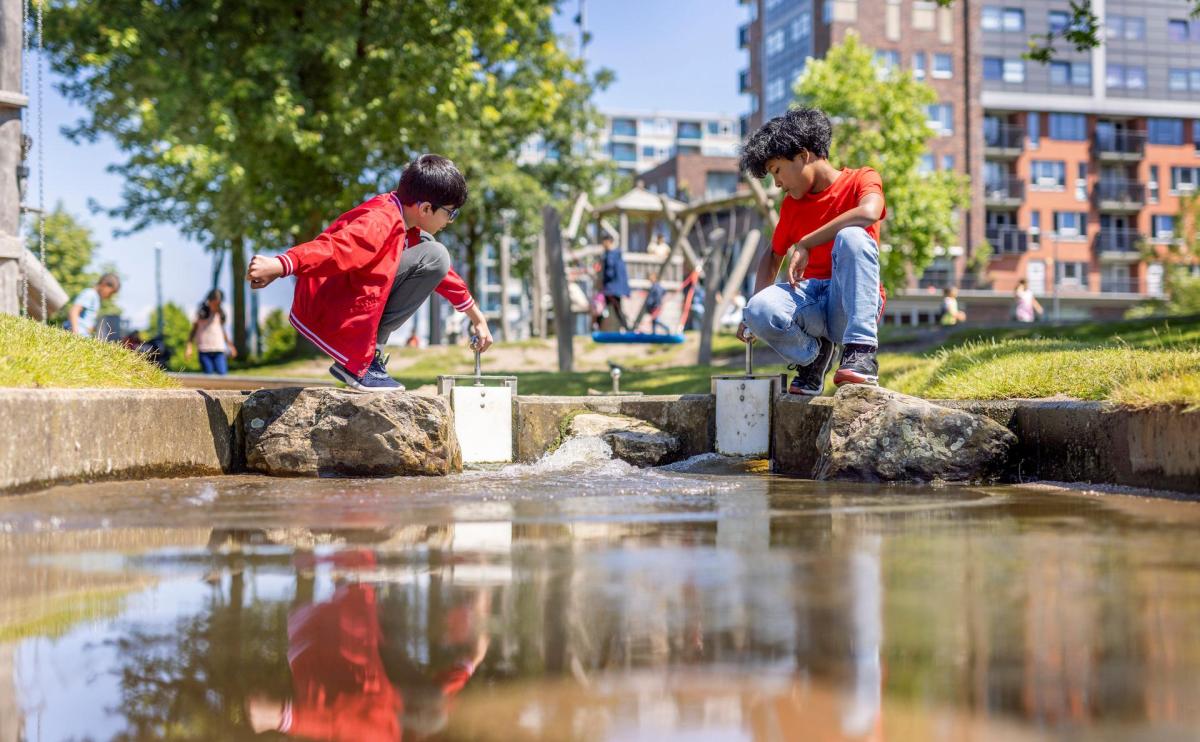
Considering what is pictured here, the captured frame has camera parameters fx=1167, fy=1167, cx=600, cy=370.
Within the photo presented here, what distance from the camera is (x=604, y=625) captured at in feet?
7.43

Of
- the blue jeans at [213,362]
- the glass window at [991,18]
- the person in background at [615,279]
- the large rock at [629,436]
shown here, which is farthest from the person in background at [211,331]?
the glass window at [991,18]

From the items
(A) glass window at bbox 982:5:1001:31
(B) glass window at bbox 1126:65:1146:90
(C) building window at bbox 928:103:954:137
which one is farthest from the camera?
(B) glass window at bbox 1126:65:1146:90

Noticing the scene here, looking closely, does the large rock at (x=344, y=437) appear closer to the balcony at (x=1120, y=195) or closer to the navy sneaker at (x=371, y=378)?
the navy sneaker at (x=371, y=378)

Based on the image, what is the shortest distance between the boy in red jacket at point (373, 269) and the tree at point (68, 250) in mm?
64740

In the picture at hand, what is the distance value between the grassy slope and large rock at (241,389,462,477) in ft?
2.67

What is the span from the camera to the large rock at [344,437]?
18.6 ft

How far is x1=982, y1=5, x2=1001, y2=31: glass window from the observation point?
63.2 metres

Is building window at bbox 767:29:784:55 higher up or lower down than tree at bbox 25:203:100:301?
higher up

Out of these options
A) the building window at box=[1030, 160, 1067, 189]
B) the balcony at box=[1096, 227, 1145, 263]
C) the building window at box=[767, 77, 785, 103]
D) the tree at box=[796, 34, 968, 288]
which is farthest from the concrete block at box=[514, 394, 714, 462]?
the balcony at box=[1096, 227, 1145, 263]

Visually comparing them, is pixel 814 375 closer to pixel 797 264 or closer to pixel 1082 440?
pixel 797 264

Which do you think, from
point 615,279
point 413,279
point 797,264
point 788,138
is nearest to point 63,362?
point 413,279

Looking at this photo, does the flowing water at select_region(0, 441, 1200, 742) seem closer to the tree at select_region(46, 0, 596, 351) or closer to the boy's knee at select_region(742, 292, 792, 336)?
the boy's knee at select_region(742, 292, 792, 336)

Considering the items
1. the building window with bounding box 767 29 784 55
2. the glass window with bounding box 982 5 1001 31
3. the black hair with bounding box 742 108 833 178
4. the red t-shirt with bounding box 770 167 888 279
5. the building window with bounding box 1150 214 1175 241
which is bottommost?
the red t-shirt with bounding box 770 167 888 279

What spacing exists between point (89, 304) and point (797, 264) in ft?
35.9
